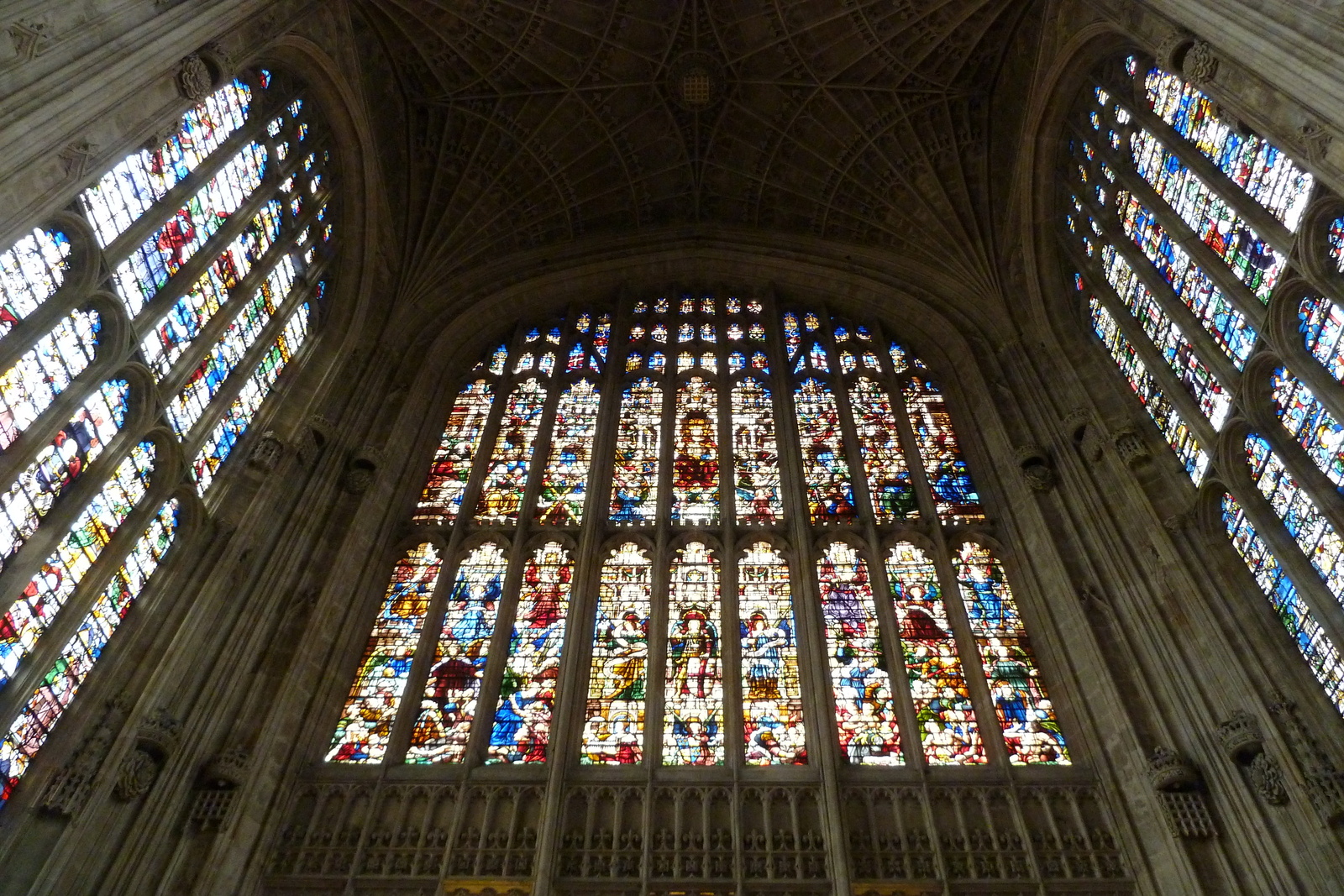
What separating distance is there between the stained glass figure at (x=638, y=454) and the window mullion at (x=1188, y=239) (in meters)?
7.87

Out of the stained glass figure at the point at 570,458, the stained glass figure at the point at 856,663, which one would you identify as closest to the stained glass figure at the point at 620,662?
the stained glass figure at the point at 570,458

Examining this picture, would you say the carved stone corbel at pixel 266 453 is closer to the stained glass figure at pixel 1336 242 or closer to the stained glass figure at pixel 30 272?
the stained glass figure at pixel 30 272

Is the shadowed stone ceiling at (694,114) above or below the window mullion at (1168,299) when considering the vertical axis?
above

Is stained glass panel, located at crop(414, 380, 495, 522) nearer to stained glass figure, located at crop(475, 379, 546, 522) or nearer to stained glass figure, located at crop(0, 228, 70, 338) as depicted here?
stained glass figure, located at crop(475, 379, 546, 522)

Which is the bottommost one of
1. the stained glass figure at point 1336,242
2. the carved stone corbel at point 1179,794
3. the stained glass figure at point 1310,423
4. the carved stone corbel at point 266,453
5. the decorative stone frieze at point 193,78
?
the carved stone corbel at point 1179,794

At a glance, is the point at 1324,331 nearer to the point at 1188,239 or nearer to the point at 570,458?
the point at 1188,239

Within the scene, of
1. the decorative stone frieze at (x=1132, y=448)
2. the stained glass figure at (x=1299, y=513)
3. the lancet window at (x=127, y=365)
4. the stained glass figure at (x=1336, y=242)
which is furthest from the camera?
the decorative stone frieze at (x=1132, y=448)

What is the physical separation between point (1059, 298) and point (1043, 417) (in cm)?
257

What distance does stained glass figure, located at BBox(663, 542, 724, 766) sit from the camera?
12.3m

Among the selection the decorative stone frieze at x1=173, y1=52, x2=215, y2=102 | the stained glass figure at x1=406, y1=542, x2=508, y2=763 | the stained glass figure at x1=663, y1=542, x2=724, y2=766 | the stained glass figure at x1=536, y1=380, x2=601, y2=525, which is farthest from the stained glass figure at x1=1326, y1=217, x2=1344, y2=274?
the decorative stone frieze at x1=173, y1=52, x2=215, y2=102

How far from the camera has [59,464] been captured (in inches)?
400

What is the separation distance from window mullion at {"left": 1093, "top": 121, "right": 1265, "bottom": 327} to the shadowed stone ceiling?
4294mm

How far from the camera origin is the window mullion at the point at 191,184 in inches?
432

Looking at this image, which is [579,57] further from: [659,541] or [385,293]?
[659,541]
